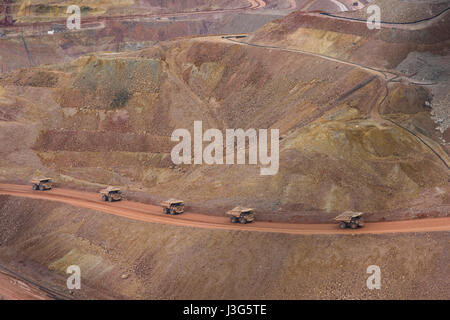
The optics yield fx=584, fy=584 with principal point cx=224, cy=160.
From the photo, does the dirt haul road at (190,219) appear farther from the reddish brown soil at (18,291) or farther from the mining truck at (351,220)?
the reddish brown soil at (18,291)

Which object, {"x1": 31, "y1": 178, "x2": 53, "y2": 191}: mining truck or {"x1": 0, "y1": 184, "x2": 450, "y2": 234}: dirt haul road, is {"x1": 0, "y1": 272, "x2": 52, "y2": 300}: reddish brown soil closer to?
{"x1": 0, "y1": 184, "x2": 450, "y2": 234}: dirt haul road

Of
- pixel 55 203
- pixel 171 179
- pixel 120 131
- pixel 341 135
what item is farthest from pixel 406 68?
pixel 55 203

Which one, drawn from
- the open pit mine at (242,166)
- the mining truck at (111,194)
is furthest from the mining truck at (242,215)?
the mining truck at (111,194)

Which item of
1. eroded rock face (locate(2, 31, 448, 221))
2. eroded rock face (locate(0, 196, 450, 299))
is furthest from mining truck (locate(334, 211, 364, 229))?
eroded rock face (locate(2, 31, 448, 221))

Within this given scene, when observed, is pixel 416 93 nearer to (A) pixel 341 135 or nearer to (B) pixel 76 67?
(A) pixel 341 135

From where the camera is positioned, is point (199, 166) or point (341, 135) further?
point (199, 166)

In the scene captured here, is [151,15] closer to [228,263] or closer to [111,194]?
[111,194]
